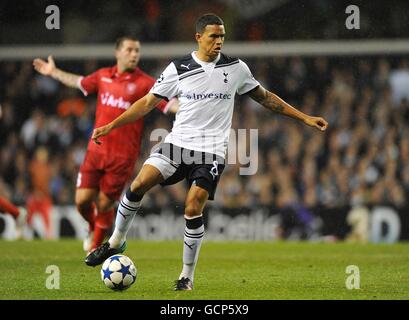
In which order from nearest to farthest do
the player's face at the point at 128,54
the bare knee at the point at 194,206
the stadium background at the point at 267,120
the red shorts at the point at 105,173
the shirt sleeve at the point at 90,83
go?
the bare knee at the point at 194,206 → the player's face at the point at 128,54 → the red shorts at the point at 105,173 → the shirt sleeve at the point at 90,83 → the stadium background at the point at 267,120

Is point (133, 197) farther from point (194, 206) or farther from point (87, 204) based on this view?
point (87, 204)

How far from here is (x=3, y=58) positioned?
20703 mm

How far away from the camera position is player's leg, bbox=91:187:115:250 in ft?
35.3

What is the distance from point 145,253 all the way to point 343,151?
6.61 metres

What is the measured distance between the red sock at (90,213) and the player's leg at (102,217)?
167 millimetres

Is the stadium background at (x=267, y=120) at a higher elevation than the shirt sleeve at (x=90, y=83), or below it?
higher

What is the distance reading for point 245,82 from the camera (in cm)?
826

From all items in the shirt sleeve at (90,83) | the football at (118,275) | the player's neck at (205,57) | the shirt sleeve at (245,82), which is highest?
the shirt sleeve at (90,83)

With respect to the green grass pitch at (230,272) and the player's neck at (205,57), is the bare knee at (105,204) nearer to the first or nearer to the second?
the green grass pitch at (230,272)

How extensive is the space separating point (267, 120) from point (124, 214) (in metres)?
10.5

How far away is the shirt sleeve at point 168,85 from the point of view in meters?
8.02

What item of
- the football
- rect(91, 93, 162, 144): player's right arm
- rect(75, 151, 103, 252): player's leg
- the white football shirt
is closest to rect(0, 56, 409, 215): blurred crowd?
rect(75, 151, 103, 252): player's leg

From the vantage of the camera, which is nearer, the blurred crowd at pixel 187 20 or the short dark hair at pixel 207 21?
the short dark hair at pixel 207 21

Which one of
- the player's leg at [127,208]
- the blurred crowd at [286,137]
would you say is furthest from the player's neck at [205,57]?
the blurred crowd at [286,137]
